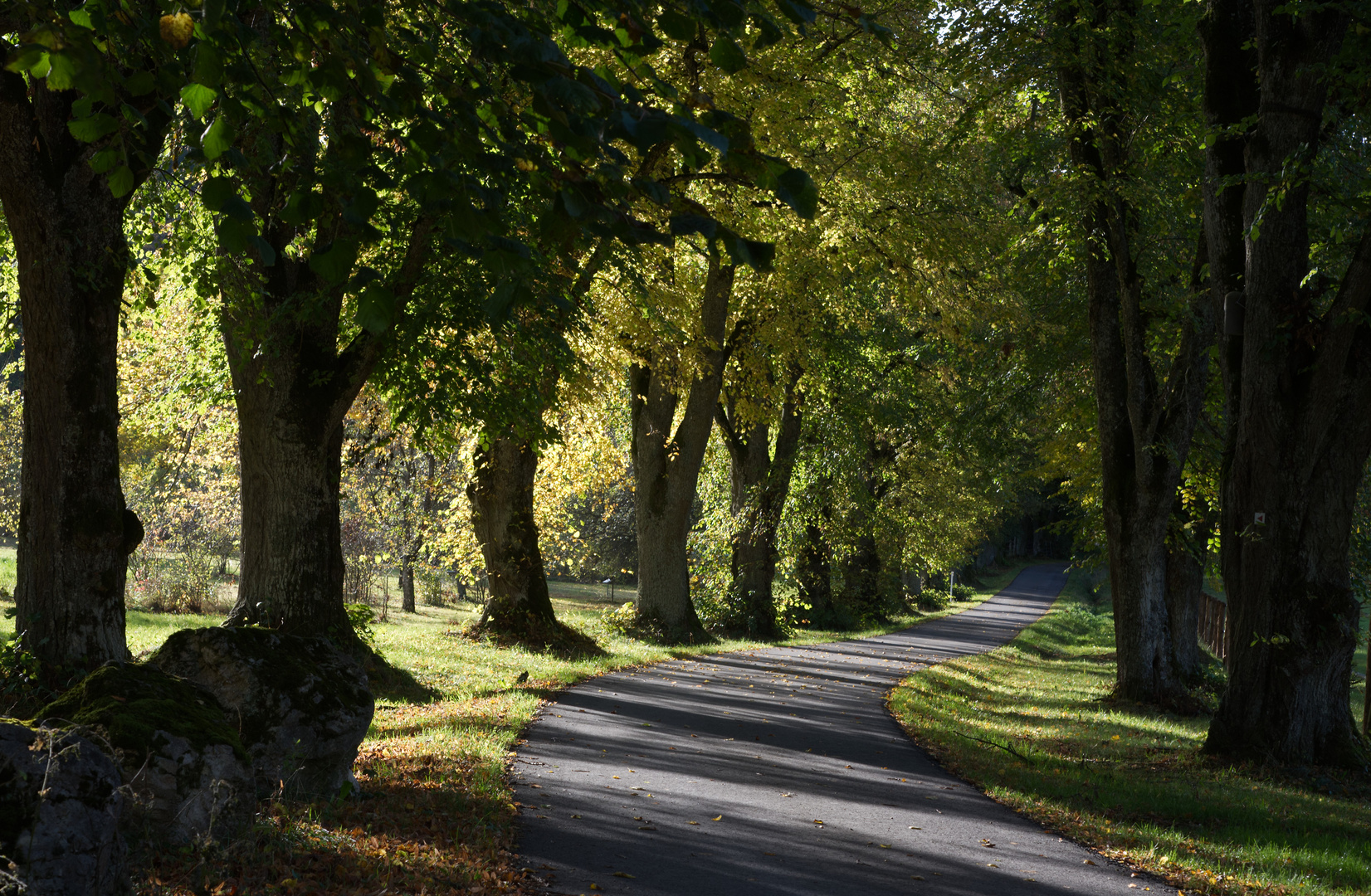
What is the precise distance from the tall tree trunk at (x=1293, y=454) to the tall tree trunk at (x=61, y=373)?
34.7 feet

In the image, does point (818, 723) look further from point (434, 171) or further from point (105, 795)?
point (434, 171)

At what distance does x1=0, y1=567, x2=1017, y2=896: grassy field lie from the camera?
537 centimetres

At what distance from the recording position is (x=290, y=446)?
1198 cm

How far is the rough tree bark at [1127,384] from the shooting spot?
1459 cm

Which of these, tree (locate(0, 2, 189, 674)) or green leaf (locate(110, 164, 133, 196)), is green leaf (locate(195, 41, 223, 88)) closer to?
green leaf (locate(110, 164, 133, 196))

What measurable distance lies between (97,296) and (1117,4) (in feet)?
41.9

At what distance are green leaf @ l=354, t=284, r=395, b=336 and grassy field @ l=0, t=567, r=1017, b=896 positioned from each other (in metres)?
3.27

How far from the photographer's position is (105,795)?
4.27m

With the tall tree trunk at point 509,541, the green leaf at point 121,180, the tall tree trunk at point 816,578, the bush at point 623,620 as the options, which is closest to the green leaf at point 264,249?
the green leaf at point 121,180

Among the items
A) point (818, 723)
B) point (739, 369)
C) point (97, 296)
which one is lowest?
point (818, 723)

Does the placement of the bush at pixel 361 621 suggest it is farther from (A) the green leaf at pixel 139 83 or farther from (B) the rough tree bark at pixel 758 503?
(B) the rough tree bark at pixel 758 503

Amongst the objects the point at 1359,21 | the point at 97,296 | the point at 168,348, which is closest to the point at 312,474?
the point at 97,296

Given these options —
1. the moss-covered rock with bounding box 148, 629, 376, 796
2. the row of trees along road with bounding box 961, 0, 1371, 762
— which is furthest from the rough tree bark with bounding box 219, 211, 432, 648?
the row of trees along road with bounding box 961, 0, 1371, 762

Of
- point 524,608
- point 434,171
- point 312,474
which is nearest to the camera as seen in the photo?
point 434,171
